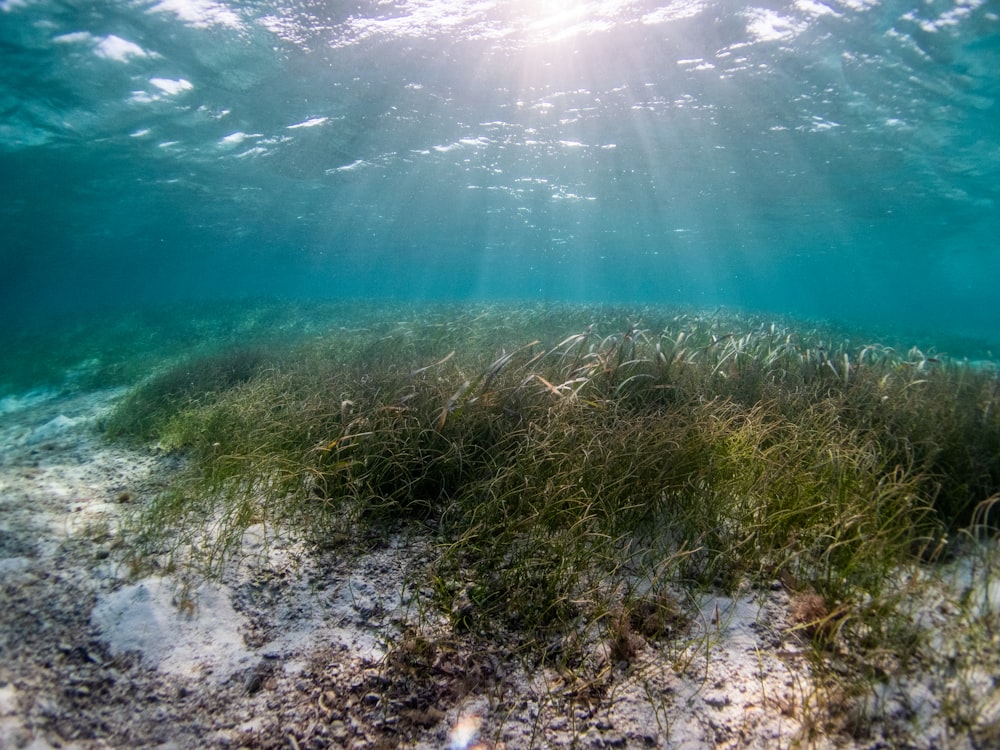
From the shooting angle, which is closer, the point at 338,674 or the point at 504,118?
the point at 338,674

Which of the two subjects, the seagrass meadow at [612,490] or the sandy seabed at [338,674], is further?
the seagrass meadow at [612,490]

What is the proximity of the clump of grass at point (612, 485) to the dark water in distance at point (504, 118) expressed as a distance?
13292mm

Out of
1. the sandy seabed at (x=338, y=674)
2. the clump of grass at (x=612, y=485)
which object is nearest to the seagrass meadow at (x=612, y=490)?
the clump of grass at (x=612, y=485)

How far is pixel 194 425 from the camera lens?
5039 millimetres

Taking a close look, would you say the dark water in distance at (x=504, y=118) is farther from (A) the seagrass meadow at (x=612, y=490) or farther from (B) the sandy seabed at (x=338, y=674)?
(B) the sandy seabed at (x=338, y=674)

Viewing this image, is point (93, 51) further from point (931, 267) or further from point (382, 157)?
point (931, 267)

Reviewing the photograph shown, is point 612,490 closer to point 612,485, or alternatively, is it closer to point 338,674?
point 612,485

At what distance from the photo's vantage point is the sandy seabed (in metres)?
1.76

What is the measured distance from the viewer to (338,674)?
2012mm

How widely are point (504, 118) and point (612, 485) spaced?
816 inches

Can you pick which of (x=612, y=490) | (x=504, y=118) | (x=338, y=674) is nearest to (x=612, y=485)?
(x=612, y=490)

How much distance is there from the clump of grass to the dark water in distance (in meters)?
13.3

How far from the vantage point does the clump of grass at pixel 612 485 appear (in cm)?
225

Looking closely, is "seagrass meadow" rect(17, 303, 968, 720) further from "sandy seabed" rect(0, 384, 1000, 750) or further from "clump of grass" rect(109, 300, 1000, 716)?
"sandy seabed" rect(0, 384, 1000, 750)
